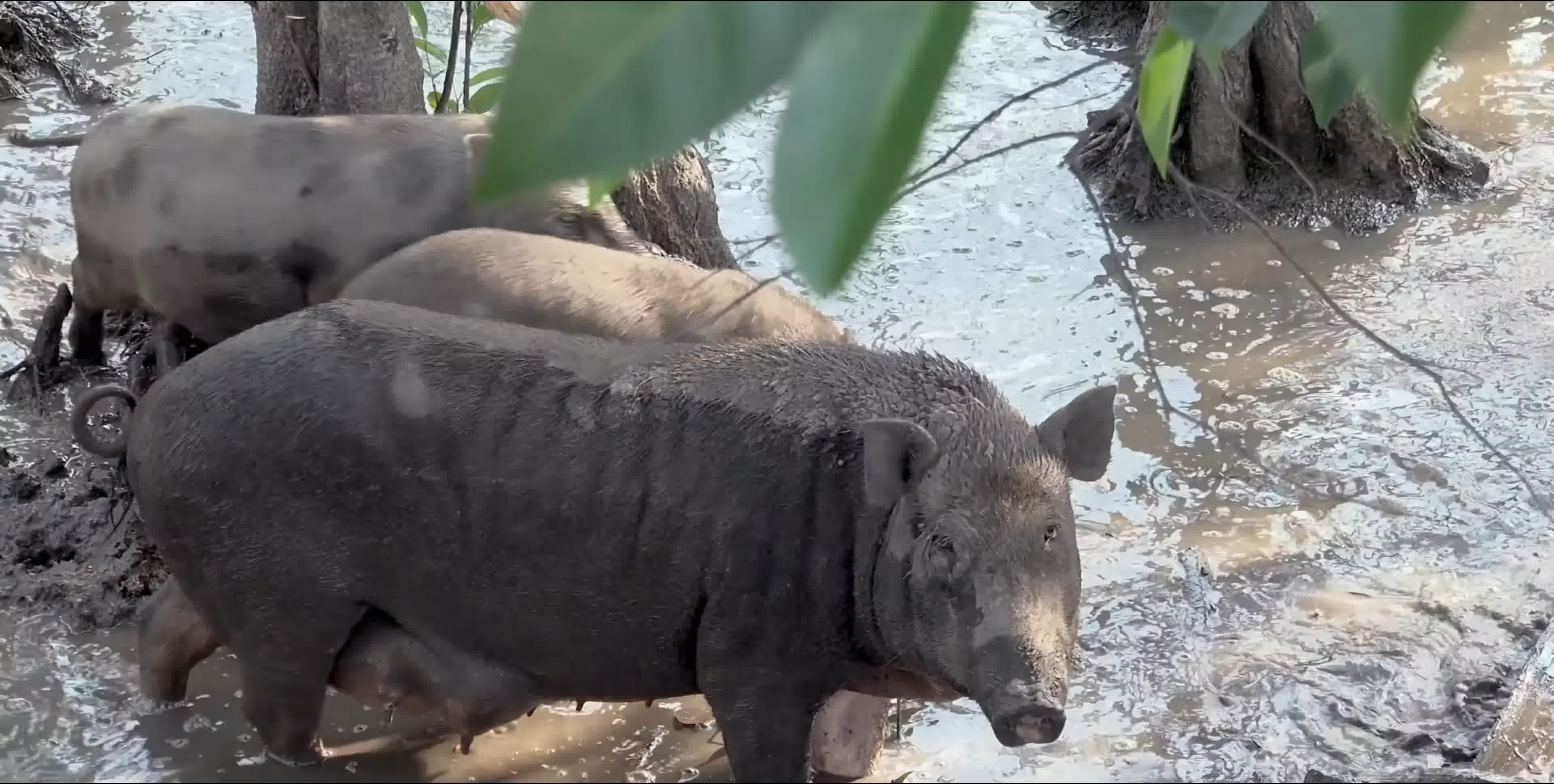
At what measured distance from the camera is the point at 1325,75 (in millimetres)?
2062

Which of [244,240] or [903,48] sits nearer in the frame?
[903,48]

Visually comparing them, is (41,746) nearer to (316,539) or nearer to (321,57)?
(316,539)

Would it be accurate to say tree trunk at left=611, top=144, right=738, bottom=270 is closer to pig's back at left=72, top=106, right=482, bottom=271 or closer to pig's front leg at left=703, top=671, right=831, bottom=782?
pig's back at left=72, top=106, right=482, bottom=271

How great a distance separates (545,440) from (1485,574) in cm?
289

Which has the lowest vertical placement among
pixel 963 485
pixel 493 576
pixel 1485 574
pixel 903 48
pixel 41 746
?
pixel 1485 574

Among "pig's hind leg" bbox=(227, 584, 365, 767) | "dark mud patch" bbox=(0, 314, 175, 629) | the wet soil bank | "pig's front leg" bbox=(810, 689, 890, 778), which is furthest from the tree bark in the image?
"pig's front leg" bbox=(810, 689, 890, 778)

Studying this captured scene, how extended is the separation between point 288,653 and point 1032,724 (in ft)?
5.63

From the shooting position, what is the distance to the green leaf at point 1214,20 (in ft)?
3.58

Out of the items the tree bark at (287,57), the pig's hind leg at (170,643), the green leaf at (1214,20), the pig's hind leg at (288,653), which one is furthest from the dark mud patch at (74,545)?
the green leaf at (1214,20)

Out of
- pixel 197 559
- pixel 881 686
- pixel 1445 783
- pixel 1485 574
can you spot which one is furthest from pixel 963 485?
pixel 1485 574

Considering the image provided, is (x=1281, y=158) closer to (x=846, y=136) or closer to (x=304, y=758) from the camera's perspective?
(x=304, y=758)

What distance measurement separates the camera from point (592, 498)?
10.9 feet

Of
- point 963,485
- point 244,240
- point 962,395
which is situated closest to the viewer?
point 963,485

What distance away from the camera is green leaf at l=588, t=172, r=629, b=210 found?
0.84 m
